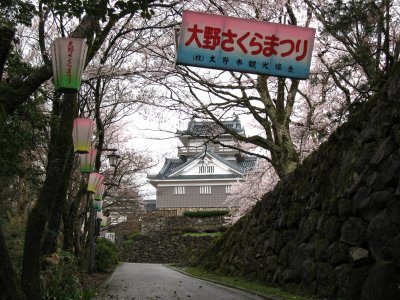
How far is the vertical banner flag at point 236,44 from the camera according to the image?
7719mm

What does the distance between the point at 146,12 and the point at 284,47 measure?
11.0ft

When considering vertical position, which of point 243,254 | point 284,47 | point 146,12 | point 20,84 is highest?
point 284,47

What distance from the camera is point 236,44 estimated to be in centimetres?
773

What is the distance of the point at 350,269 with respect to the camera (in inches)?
281

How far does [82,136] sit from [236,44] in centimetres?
392

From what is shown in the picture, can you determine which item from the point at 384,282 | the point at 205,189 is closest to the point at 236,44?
the point at 384,282

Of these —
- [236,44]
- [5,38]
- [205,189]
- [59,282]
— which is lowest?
[59,282]

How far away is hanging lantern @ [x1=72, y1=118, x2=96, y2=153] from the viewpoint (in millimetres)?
9188

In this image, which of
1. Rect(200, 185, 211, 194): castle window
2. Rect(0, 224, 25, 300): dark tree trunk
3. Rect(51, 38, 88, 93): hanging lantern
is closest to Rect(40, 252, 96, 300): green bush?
Rect(0, 224, 25, 300): dark tree trunk

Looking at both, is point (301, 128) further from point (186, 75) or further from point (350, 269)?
point (350, 269)

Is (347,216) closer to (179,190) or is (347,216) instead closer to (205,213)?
(205,213)

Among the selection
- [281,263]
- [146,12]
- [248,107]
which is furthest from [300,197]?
[146,12]

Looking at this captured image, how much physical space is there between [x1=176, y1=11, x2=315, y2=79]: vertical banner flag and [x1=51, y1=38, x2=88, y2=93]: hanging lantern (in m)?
2.06

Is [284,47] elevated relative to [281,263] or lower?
elevated
